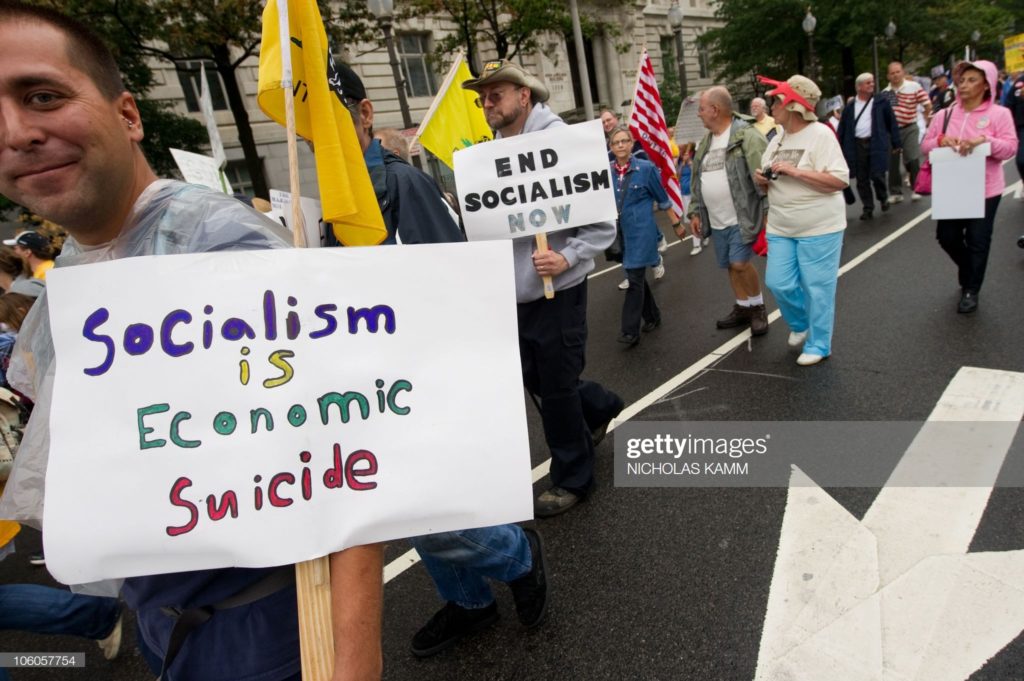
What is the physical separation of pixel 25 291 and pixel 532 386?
8.09 ft

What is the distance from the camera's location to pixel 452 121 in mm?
3932

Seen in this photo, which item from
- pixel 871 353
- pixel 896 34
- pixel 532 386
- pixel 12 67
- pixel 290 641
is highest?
pixel 896 34

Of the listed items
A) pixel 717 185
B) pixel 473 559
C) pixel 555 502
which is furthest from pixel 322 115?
pixel 717 185

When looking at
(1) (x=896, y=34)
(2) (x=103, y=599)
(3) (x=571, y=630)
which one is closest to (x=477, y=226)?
(3) (x=571, y=630)

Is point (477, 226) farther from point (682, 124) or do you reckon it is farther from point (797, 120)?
point (682, 124)

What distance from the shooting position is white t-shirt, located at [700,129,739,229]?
4996mm

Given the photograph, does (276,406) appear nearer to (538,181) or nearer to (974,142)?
(538,181)

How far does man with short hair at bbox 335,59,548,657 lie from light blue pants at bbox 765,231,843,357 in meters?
2.91

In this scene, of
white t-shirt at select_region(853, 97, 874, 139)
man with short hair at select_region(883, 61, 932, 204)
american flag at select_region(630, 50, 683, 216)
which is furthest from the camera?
man with short hair at select_region(883, 61, 932, 204)

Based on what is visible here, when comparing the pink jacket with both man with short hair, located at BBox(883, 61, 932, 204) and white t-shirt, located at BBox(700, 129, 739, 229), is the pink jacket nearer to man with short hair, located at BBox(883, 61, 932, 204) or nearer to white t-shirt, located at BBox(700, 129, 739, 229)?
white t-shirt, located at BBox(700, 129, 739, 229)

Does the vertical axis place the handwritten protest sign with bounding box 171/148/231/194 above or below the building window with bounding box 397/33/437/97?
below

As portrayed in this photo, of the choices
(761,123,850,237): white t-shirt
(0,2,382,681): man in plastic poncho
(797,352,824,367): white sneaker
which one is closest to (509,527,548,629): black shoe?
(0,2,382,681): man in plastic poncho

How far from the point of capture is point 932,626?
201 cm

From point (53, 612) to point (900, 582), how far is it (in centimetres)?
341
